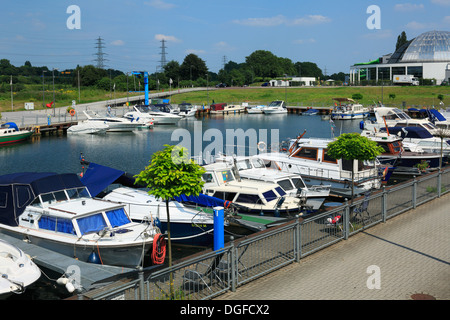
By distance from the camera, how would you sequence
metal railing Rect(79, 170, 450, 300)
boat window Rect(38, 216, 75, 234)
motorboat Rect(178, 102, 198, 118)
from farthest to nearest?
motorboat Rect(178, 102, 198, 118) → boat window Rect(38, 216, 75, 234) → metal railing Rect(79, 170, 450, 300)

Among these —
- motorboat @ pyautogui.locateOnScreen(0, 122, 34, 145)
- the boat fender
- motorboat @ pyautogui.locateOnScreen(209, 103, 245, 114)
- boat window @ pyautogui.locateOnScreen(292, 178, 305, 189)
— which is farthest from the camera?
motorboat @ pyautogui.locateOnScreen(209, 103, 245, 114)

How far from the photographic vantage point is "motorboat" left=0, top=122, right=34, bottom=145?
58.5 meters

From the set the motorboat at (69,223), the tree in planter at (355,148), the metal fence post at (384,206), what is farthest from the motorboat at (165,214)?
the tree in planter at (355,148)

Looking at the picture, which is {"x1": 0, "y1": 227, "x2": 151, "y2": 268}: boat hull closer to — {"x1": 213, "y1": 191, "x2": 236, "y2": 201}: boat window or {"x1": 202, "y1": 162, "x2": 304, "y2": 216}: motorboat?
{"x1": 202, "y1": 162, "x2": 304, "y2": 216}: motorboat

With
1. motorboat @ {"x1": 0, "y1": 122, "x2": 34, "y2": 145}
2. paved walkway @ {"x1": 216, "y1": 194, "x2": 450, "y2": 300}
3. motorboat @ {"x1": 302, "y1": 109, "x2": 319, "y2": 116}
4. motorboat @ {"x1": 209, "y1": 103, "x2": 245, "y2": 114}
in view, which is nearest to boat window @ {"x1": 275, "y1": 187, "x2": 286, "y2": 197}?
paved walkway @ {"x1": 216, "y1": 194, "x2": 450, "y2": 300}

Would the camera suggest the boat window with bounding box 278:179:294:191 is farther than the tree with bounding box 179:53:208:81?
No

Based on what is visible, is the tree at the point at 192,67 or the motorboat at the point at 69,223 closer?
the motorboat at the point at 69,223

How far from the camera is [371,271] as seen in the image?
1266cm

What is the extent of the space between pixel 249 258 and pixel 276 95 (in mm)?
124491

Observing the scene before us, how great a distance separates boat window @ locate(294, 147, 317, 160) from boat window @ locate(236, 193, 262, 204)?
8627 mm

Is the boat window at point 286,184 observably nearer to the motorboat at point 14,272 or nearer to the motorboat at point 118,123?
the motorboat at point 14,272

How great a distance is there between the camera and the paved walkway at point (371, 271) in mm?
11352

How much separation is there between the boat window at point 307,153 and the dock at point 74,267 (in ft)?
54.0
